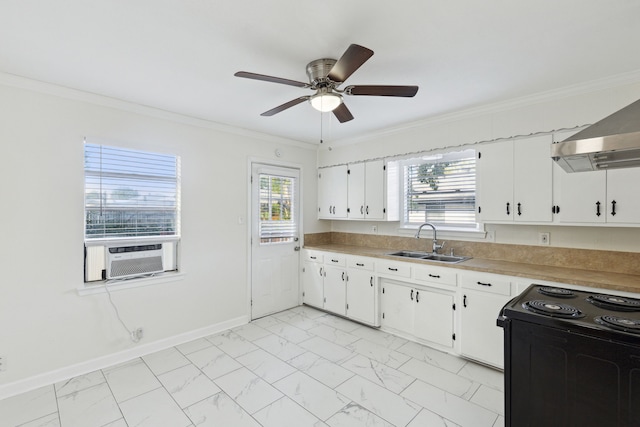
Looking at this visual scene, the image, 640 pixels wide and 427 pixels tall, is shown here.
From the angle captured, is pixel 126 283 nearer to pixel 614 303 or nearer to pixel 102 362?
pixel 102 362

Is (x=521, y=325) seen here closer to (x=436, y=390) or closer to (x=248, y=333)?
(x=436, y=390)

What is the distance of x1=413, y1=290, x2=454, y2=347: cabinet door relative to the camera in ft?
9.66

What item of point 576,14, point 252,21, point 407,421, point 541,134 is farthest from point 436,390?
point 252,21

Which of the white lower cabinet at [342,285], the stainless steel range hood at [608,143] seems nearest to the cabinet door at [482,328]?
the white lower cabinet at [342,285]

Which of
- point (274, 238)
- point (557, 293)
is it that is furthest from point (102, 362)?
point (557, 293)

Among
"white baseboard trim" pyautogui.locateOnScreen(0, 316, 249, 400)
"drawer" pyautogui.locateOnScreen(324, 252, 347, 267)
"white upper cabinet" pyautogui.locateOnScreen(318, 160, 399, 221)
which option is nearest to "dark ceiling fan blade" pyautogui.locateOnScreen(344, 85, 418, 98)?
"white upper cabinet" pyautogui.locateOnScreen(318, 160, 399, 221)

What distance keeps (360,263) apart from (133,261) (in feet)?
8.09

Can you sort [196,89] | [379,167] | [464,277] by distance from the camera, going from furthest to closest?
[379,167]
[464,277]
[196,89]

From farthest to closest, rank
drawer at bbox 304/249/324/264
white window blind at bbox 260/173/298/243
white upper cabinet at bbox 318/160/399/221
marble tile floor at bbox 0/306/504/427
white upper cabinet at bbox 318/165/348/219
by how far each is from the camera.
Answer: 1. white upper cabinet at bbox 318/165/348/219
2. drawer at bbox 304/249/324/264
3. white window blind at bbox 260/173/298/243
4. white upper cabinet at bbox 318/160/399/221
5. marble tile floor at bbox 0/306/504/427

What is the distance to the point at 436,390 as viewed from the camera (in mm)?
2359

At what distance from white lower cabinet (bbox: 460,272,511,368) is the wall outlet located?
674mm

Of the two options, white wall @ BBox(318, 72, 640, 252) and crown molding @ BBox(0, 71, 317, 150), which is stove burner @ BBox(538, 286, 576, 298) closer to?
white wall @ BBox(318, 72, 640, 252)

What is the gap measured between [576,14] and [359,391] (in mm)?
2809

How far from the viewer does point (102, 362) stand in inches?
108
